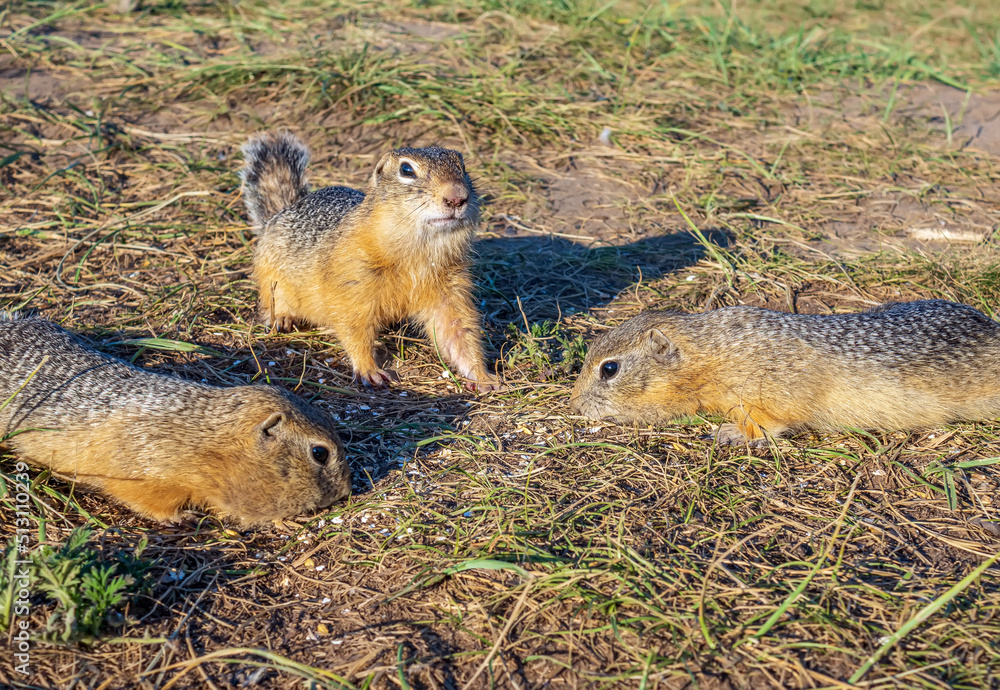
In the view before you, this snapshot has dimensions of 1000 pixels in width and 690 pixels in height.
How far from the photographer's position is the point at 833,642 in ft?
10.1

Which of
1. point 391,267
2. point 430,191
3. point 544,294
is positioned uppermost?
point 430,191

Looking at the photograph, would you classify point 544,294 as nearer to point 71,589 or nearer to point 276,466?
point 276,466

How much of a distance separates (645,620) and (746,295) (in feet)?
10.6

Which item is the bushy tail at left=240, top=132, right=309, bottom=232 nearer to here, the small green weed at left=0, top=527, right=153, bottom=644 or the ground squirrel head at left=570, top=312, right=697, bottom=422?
the ground squirrel head at left=570, top=312, right=697, bottom=422

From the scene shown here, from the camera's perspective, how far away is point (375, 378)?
5.08 metres

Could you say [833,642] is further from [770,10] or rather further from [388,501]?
[770,10]

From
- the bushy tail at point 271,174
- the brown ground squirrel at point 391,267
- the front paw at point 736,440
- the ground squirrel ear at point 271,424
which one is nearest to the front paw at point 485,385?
the brown ground squirrel at point 391,267

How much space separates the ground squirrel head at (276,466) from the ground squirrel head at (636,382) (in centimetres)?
144

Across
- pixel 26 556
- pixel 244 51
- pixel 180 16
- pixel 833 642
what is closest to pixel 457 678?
pixel 833 642

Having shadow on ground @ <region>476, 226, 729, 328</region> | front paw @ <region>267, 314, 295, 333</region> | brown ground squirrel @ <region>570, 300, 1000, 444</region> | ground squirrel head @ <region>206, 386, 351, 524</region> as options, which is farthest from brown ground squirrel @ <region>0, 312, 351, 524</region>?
shadow on ground @ <region>476, 226, 729, 328</region>

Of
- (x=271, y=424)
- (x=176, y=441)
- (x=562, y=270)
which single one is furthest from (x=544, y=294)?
(x=176, y=441)

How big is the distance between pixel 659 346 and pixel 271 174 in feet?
10.3

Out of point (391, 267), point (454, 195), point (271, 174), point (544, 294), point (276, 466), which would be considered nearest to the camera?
point (276, 466)

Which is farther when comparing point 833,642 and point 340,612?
point 340,612
